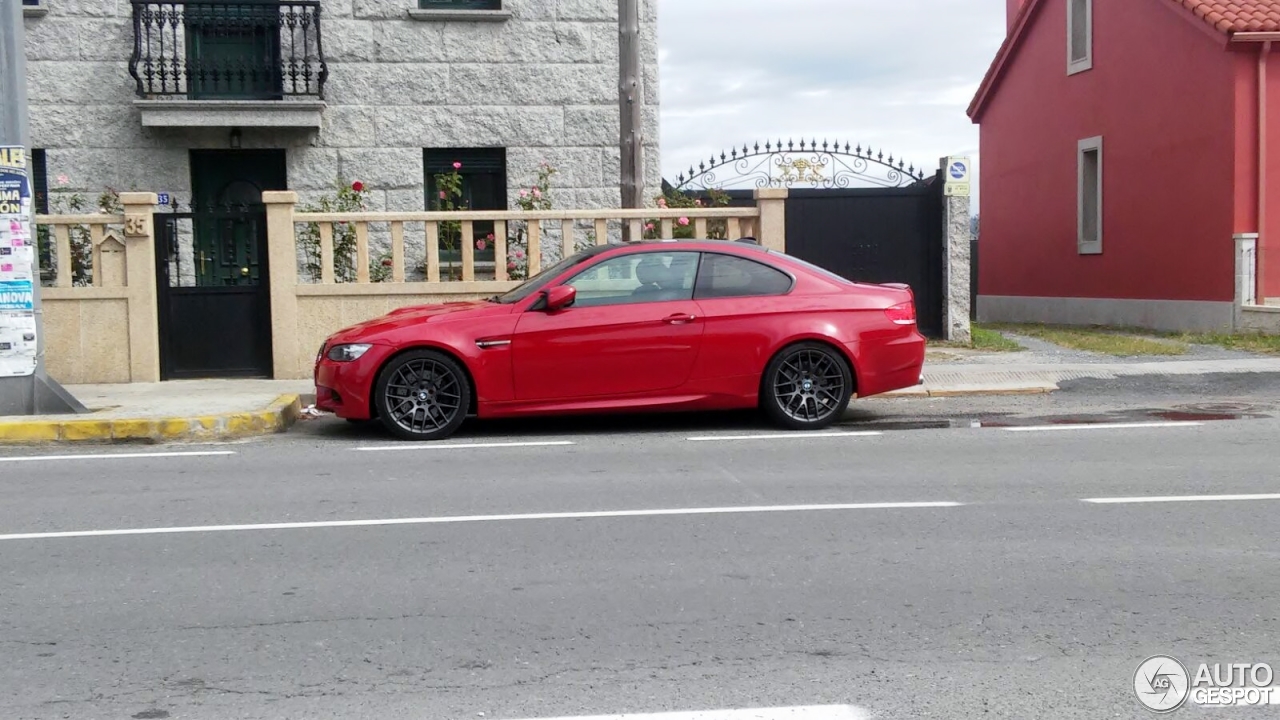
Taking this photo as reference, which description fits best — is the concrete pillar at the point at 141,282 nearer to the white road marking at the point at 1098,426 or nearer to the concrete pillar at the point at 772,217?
the concrete pillar at the point at 772,217

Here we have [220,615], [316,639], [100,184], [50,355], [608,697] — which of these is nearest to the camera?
[608,697]

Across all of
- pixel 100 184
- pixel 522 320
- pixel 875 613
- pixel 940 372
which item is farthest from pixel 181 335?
pixel 875 613

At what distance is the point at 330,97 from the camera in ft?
54.6

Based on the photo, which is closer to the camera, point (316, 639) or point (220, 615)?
point (316, 639)

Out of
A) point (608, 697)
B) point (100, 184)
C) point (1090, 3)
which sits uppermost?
point (1090, 3)

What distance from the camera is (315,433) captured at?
11.2m

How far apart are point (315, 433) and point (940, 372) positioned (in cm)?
629

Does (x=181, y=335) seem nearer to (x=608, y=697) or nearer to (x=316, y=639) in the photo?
(x=316, y=639)

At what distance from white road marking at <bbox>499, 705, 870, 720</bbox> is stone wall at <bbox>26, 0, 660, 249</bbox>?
41.8 feet

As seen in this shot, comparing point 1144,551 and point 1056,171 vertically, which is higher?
point 1056,171

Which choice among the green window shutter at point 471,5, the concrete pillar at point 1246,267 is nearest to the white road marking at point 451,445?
the green window shutter at point 471,5

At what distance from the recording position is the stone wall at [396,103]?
16.2 m

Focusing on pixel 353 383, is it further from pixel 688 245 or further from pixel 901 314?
pixel 901 314

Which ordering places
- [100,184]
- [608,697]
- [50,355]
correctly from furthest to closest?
[100,184] → [50,355] → [608,697]
